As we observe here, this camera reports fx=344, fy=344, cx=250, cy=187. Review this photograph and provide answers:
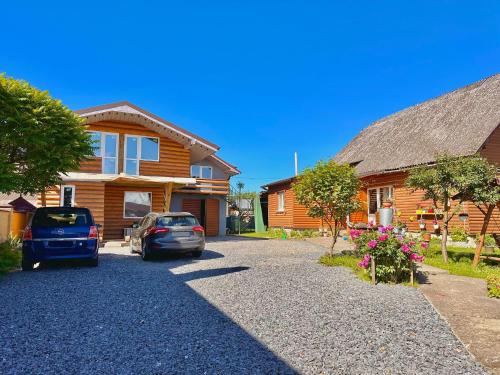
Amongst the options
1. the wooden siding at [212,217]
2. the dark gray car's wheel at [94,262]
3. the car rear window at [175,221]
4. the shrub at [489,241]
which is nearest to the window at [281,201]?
the wooden siding at [212,217]

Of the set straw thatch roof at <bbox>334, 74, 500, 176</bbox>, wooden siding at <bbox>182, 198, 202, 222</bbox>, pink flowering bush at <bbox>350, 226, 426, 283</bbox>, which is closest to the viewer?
pink flowering bush at <bbox>350, 226, 426, 283</bbox>

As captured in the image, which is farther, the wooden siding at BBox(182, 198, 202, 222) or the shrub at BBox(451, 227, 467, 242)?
the wooden siding at BBox(182, 198, 202, 222)

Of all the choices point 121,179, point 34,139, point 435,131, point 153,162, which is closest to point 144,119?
point 153,162

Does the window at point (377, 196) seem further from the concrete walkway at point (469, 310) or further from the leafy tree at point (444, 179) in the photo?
the concrete walkway at point (469, 310)

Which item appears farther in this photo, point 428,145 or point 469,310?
point 428,145

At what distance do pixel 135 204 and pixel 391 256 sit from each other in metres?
14.4

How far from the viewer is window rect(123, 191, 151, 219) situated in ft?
60.6

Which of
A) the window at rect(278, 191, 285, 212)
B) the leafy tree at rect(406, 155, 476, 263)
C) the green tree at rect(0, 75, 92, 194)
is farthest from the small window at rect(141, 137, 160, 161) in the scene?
the leafy tree at rect(406, 155, 476, 263)

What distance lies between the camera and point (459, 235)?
1506cm

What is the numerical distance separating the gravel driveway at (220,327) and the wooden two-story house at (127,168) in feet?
29.6

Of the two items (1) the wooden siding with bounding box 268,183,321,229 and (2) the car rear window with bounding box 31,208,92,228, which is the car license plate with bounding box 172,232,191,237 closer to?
(2) the car rear window with bounding box 31,208,92,228

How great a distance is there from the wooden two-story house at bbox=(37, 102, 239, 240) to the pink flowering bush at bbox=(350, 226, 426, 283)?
38.6 feet

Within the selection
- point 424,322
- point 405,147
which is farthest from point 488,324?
point 405,147

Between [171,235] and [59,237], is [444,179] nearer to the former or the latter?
[171,235]
